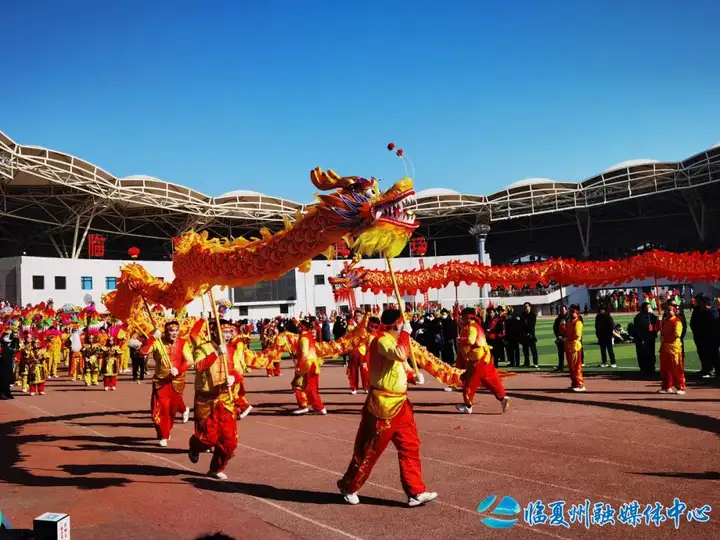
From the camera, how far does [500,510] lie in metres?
4.73

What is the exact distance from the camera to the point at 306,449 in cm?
718

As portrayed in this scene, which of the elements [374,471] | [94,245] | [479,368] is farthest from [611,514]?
[94,245]

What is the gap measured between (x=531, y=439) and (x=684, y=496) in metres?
2.44

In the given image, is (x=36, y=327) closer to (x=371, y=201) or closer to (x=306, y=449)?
(x=306, y=449)

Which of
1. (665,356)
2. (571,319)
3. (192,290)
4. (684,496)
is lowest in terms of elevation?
(684,496)

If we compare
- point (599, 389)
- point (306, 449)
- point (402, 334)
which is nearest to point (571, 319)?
point (599, 389)

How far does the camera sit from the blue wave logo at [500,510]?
444cm

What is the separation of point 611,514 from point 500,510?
0.86m

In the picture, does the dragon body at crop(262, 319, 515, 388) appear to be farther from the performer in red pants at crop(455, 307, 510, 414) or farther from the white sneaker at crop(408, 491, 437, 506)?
the white sneaker at crop(408, 491, 437, 506)

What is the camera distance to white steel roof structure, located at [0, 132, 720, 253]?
3180 cm

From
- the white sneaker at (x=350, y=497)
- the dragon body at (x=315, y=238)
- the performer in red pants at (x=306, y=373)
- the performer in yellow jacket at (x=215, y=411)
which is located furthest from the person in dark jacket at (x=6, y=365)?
the white sneaker at (x=350, y=497)

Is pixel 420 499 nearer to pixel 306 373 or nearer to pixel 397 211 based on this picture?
pixel 397 211

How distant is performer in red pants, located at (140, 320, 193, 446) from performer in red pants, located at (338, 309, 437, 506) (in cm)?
346

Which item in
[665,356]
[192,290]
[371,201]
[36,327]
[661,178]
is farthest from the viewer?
[661,178]
